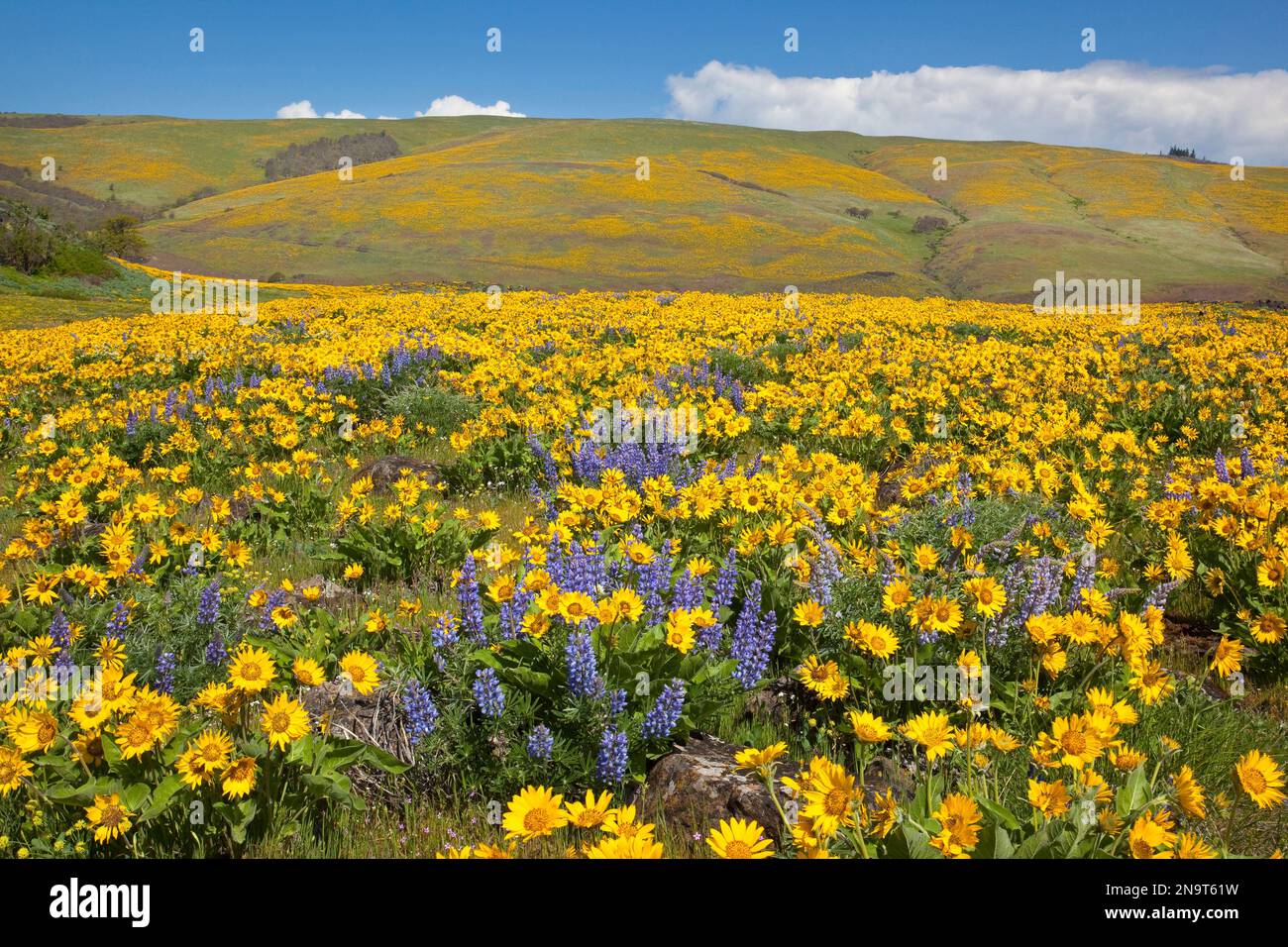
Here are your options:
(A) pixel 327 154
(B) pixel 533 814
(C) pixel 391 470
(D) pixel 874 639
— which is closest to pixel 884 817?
(B) pixel 533 814

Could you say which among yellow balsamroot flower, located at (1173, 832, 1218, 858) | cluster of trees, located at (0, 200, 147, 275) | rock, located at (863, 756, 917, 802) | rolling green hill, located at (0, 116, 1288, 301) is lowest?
rock, located at (863, 756, 917, 802)

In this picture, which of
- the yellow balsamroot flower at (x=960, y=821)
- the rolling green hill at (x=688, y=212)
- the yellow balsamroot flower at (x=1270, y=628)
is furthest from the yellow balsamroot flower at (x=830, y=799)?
the rolling green hill at (x=688, y=212)

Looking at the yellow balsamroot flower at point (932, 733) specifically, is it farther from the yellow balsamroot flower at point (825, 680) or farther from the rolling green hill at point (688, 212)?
the rolling green hill at point (688, 212)

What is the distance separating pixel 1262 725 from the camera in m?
3.28

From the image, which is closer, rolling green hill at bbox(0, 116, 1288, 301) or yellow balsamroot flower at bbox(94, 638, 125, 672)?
yellow balsamroot flower at bbox(94, 638, 125, 672)

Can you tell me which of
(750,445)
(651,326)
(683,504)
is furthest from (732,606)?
(651,326)

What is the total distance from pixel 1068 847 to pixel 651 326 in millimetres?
14934

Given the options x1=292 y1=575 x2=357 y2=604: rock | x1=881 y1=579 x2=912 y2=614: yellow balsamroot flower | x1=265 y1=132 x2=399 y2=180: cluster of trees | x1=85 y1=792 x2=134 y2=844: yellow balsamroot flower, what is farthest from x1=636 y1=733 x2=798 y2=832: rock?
x1=265 y1=132 x2=399 y2=180: cluster of trees

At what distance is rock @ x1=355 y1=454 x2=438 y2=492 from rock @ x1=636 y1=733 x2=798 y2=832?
4.79 m

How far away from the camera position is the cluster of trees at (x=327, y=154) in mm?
108438

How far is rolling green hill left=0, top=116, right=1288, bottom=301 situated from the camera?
55.7 metres

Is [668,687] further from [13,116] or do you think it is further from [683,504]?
[13,116]

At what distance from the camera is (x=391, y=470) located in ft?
23.5

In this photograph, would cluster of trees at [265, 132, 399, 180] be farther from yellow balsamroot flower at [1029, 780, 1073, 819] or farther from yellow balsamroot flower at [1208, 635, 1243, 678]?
yellow balsamroot flower at [1029, 780, 1073, 819]
